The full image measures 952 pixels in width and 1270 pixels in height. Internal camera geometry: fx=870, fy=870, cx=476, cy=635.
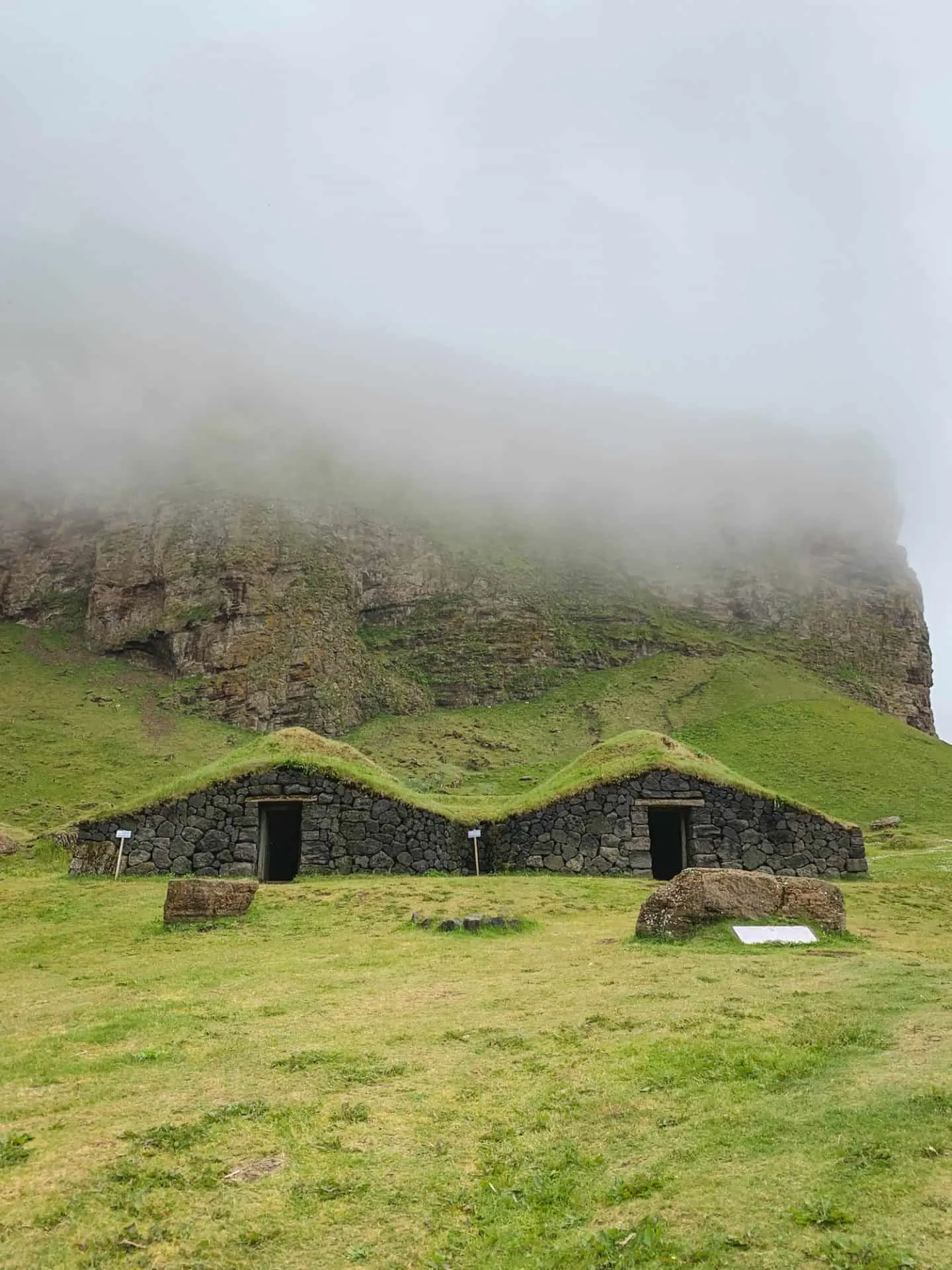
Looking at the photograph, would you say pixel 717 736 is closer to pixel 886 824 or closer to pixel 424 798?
pixel 886 824

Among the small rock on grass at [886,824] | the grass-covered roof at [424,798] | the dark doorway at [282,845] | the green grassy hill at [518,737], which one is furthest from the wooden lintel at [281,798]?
the small rock on grass at [886,824]

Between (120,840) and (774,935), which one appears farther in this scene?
(120,840)

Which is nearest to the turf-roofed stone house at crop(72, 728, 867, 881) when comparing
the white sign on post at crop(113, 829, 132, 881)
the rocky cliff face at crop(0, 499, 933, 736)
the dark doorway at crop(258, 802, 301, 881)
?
the white sign on post at crop(113, 829, 132, 881)

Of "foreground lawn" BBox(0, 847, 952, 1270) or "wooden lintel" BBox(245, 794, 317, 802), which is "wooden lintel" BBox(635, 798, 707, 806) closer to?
"wooden lintel" BBox(245, 794, 317, 802)

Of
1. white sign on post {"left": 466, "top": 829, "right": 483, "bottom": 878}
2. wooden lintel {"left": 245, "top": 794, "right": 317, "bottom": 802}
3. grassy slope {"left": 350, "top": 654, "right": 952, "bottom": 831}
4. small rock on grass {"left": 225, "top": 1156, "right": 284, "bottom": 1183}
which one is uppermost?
grassy slope {"left": 350, "top": 654, "right": 952, "bottom": 831}

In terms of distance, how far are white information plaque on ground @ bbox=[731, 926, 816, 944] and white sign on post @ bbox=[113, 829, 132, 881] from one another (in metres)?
16.0

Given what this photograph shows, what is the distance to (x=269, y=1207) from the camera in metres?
4.89

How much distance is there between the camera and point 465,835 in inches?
1036

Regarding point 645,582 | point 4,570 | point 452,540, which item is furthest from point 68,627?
point 645,582

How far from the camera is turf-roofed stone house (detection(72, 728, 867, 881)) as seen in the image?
79.0 feet

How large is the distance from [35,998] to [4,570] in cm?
7050

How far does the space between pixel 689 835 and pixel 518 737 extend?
104 ft

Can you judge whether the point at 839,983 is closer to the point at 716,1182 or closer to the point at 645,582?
the point at 716,1182

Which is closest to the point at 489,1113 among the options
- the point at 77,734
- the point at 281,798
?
the point at 281,798
